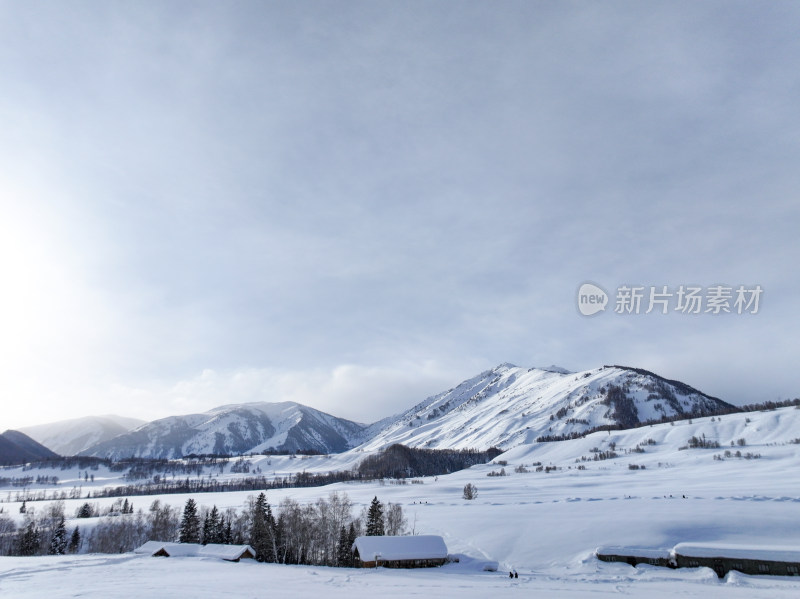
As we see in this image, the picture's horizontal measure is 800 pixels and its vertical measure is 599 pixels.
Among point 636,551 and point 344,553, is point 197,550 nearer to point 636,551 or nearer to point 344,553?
point 344,553

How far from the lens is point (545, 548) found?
65688mm

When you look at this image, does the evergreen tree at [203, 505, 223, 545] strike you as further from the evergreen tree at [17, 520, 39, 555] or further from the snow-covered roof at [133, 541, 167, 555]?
the evergreen tree at [17, 520, 39, 555]

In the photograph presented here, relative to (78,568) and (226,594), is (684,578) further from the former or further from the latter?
(78,568)

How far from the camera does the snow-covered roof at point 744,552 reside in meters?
50.7

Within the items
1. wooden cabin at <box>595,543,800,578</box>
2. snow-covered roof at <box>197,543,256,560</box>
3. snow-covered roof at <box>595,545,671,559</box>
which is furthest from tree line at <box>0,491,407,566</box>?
wooden cabin at <box>595,543,800,578</box>

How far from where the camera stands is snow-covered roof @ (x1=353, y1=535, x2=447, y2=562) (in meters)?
58.1

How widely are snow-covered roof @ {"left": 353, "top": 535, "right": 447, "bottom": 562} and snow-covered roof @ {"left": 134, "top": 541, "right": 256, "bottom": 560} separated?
19.2 m

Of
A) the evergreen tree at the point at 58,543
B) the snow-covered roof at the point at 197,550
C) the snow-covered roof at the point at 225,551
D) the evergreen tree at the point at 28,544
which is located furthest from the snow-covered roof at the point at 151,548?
the evergreen tree at the point at 28,544

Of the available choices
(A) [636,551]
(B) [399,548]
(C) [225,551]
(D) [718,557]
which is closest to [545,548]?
(A) [636,551]

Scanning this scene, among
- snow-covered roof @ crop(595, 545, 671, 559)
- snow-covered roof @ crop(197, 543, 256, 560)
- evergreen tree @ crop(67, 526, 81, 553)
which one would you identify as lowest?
evergreen tree @ crop(67, 526, 81, 553)

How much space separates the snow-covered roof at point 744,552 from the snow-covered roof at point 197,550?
59926mm

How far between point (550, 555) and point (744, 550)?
74.9 ft

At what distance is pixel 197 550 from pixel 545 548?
5414cm

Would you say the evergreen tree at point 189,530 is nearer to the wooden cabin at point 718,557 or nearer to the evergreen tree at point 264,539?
the evergreen tree at point 264,539
